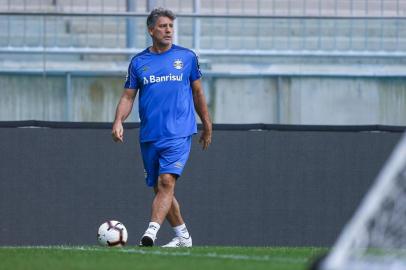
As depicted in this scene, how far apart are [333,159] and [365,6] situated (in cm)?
183

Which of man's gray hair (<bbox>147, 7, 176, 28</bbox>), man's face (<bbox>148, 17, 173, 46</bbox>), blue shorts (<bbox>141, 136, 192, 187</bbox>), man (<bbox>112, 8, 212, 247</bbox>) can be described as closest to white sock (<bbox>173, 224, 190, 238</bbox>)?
man (<bbox>112, 8, 212, 247</bbox>)

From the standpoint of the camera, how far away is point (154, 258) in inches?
322

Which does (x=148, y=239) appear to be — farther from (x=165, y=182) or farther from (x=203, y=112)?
(x=203, y=112)

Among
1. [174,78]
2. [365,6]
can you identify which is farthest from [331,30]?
[174,78]

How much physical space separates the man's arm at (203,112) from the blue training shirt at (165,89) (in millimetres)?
102

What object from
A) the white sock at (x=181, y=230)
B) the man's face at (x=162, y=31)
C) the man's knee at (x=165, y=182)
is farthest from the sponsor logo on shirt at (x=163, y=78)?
the white sock at (x=181, y=230)

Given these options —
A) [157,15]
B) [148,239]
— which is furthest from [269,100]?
[148,239]

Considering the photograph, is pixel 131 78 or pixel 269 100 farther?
pixel 269 100

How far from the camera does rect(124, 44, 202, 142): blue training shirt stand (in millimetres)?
9953

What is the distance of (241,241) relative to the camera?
1225cm

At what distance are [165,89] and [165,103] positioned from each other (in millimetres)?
115

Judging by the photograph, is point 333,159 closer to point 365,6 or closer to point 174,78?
point 365,6

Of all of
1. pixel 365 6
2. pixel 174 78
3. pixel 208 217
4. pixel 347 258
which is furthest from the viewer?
pixel 365 6

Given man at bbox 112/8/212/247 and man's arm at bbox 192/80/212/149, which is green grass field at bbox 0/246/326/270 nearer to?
man at bbox 112/8/212/247
